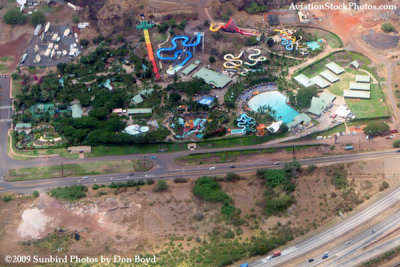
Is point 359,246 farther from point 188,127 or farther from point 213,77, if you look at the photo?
point 213,77

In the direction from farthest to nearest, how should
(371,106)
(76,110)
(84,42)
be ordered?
(84,42)
(76,110)
(371,106)

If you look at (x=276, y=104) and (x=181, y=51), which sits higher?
(x=181, y=51)

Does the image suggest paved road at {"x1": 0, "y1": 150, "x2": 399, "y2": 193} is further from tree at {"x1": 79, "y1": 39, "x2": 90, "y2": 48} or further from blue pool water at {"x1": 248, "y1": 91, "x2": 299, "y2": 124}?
tree at {"x1": 79, "y1": 39, "x2": 90, "y2": 48}

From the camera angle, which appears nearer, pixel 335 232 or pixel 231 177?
pixel 335 232

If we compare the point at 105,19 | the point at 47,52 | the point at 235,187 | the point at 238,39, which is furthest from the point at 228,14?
the point at 235,187

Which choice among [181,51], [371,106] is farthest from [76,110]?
[371,106]

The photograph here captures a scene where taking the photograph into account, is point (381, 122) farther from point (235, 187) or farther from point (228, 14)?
point (228, 14)

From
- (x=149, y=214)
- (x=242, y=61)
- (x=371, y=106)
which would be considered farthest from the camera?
(x=242, y=61)

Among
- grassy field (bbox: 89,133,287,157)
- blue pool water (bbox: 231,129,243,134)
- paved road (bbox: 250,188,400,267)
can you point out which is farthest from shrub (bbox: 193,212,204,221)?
blue pool water (bbox: 231,129,243,134)
